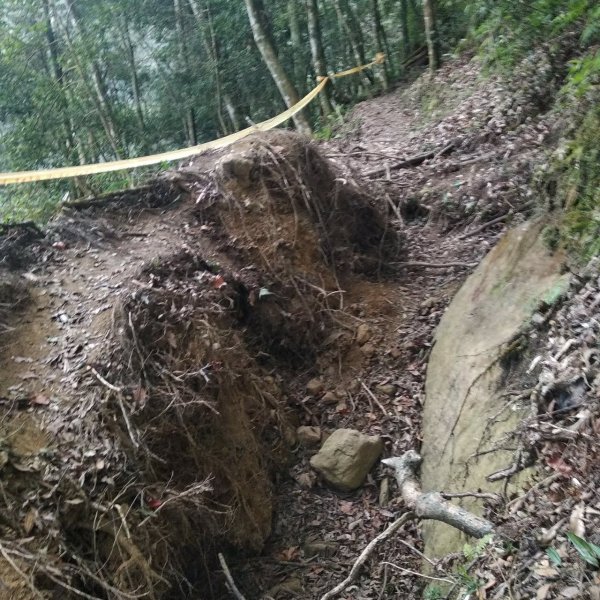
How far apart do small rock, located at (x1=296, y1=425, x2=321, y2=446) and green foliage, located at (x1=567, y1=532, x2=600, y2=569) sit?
319 centimetres

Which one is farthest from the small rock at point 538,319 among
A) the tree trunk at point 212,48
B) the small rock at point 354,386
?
the tree trunk at point 212,48

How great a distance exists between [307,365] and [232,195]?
1895 mm

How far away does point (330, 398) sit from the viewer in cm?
554

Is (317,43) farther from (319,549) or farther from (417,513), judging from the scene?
(417,513)

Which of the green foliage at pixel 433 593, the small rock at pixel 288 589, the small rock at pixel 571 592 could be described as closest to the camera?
the small rock at pixel 571 592

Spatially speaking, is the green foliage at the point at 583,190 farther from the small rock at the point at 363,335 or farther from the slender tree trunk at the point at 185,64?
the slender tree trunk at the point at 185,64

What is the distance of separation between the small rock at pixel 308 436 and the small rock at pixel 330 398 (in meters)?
0.32

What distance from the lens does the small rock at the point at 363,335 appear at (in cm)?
586

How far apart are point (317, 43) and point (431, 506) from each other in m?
10.5

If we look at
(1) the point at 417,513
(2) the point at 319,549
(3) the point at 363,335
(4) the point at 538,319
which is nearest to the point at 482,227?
(3) the point at 363,335

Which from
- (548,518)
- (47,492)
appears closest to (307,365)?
(47,492)

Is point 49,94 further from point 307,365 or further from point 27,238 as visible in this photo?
point 307,365

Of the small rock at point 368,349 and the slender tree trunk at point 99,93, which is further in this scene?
the slender tree trunk at point 99,93

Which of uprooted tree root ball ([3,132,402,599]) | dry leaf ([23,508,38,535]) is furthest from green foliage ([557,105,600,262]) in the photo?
dry leaf ([23,508,38,535])
